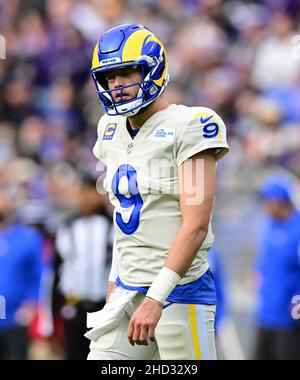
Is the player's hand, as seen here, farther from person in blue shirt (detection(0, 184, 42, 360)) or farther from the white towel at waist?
person in blue shirt (detection(0, 184, 42, 360))

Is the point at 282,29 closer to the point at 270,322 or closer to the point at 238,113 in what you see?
the point at 238,113

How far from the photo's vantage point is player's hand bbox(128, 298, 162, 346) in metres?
3.97

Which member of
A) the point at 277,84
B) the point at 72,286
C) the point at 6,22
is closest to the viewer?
the point at 72,286

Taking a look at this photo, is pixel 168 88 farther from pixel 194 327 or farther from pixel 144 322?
pixel 144 322

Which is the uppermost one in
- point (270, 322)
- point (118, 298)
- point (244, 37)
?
point (244, 37)

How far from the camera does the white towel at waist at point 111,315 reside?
431 cm

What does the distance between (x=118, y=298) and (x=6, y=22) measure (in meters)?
10.1

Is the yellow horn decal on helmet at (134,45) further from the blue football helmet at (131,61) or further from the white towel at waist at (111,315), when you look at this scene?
the white towel at waist at (111,315)

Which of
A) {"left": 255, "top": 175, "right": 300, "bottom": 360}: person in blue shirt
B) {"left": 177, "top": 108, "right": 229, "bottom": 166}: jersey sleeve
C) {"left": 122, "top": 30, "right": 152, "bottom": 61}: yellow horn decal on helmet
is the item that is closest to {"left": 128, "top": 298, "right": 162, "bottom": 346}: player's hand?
{"left": 177, "top": 108, "right": 229, "bottom": 166}: jersey sleeve

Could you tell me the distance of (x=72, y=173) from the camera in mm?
10531

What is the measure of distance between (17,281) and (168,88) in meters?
4.18

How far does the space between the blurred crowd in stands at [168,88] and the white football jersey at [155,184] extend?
5800mm

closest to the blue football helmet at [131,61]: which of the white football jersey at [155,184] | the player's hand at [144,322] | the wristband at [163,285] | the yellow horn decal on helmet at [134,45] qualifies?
the yellow horn decal on helmet at [134,45]
